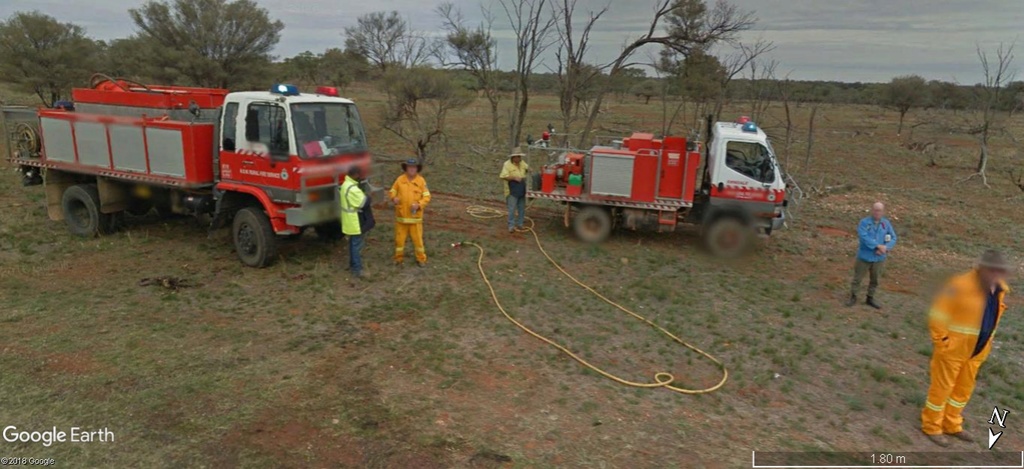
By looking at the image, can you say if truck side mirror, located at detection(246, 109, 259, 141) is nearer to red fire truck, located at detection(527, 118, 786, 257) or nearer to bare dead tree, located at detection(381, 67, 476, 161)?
red fire truck, located at detection(527, 118, 786, 257)

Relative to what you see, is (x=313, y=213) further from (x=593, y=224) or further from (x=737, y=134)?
(x=737, y=134)

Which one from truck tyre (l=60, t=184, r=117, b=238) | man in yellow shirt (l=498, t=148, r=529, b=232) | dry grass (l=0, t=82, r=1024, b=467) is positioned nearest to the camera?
dry grass (l=0, t=82, r=1024, b=467)

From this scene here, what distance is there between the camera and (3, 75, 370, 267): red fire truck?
26.6 feet

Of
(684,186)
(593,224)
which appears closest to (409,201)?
(593,224)

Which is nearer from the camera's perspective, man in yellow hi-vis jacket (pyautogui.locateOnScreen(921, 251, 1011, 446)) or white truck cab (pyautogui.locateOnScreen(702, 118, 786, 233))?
man in yellow hi-vis jacket (pyautogui.locateOnScreen(921, 251, 1011, 446))

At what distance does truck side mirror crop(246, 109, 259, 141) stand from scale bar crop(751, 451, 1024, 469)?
24.2 ft

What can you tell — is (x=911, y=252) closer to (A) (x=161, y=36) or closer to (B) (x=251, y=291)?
(B) (x=251, y=291)

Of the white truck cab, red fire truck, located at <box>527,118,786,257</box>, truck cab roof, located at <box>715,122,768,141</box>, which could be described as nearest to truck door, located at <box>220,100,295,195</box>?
red fire truck, located at <box>527,118,786,257</box>

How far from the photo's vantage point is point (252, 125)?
816cm

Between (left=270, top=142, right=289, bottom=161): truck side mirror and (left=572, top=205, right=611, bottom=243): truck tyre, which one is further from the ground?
(left=270, top=142, right=289, bottom=161): truck side mirror

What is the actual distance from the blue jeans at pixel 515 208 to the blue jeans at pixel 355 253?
11.1 feet

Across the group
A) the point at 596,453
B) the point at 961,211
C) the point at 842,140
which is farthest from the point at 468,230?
the point at 842,140

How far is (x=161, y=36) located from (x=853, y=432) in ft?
97.5

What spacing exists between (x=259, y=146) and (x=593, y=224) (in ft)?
19.2
